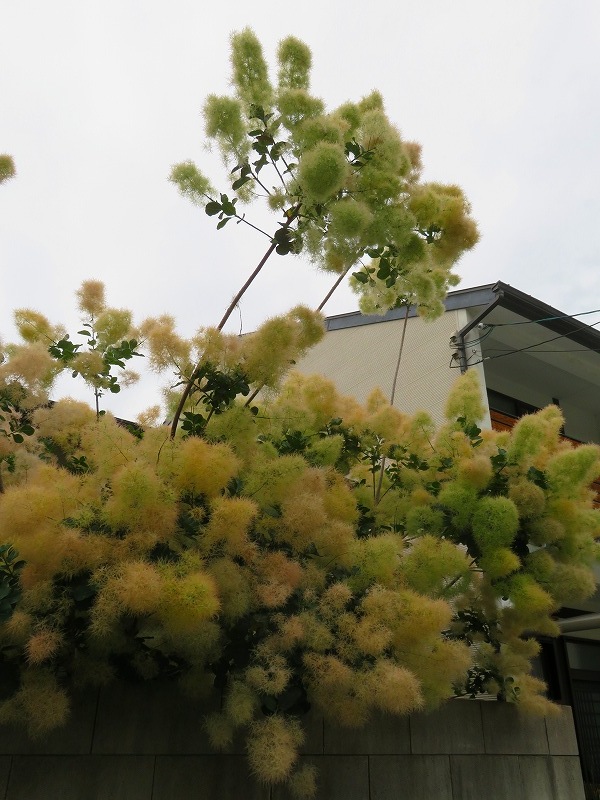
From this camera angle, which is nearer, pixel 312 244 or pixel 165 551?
pixel 165 551

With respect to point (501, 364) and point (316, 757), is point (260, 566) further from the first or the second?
point (501, 364)

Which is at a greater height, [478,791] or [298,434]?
[298,434]

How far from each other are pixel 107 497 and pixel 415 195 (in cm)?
222

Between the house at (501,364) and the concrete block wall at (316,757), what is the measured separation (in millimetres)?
2685

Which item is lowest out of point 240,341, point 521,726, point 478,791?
point 478,791

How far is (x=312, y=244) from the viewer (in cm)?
311

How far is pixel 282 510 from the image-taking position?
2.69m

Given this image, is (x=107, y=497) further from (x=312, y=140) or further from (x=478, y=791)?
(x=478, y=791)

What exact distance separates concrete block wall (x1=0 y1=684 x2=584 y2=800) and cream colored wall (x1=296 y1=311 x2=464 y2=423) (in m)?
3.51

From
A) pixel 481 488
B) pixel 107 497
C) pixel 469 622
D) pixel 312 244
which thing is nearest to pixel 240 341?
pixel 312 244

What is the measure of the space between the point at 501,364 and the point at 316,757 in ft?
20.4

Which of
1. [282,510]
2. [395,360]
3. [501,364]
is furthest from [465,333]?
[282,510]

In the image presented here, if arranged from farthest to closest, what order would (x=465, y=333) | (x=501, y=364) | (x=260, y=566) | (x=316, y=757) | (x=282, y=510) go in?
1. (x=501, y=364)
2. (x=465, y=333)
3. (x=316, y=757)
4. (x=282, y=510)
5. (x=260, y=566)

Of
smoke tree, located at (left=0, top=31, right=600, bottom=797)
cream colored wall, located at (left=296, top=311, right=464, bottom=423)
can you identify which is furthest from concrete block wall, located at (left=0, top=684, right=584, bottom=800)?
cream colored wall, located at (left=296, top=311, right=464, bottom=423)
